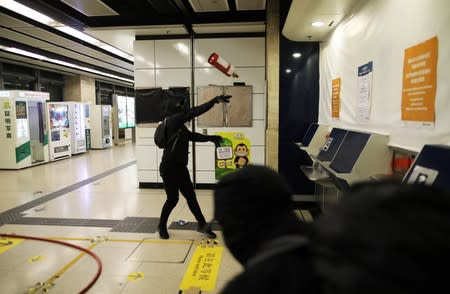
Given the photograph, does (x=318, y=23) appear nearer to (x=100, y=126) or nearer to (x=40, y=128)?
(x=40, y=128)

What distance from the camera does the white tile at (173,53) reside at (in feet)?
20.3

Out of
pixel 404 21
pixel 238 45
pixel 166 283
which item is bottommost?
pixel 166 283

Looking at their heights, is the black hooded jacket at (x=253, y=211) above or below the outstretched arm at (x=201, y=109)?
below

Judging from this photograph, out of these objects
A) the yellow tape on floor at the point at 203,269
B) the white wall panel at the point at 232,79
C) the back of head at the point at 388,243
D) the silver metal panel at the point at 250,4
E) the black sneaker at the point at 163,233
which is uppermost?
the silver metal panel at the point at 250,4

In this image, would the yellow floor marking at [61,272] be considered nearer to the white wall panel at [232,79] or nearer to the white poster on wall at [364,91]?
the white poster on wall at [364,91]

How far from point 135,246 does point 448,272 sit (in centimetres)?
364

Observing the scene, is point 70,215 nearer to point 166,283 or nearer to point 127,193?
point 127,193

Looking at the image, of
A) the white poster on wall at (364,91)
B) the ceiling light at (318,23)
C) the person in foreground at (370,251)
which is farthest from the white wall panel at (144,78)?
the person in foreground at (370,251)

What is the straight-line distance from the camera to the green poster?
20.5 ft

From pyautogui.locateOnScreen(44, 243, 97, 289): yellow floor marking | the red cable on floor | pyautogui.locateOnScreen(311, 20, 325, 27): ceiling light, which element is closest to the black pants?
the red cable on floor

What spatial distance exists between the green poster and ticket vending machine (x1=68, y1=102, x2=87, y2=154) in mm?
6545

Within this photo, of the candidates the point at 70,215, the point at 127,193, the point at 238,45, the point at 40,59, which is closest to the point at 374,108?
the point at 238,45

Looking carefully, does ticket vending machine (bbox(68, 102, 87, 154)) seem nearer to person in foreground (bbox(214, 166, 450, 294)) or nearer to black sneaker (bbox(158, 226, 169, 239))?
black sneaker (bbox(158, 226, 169, 239))

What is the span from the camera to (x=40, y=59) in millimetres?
9336
